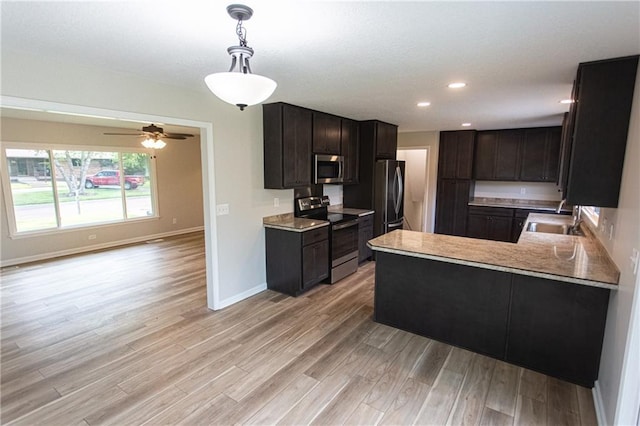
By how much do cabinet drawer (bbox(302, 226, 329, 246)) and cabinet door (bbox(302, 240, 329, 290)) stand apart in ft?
0.17

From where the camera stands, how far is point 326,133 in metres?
4.62

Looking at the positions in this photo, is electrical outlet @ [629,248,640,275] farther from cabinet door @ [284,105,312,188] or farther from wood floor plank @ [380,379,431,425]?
cabinet door @ [284,105,312,188]

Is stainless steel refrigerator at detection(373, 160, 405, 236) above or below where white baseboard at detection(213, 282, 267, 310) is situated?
above

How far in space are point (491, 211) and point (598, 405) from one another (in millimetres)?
4477

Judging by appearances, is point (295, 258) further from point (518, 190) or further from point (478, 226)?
point (518, 190)

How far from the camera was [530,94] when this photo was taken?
3.30 m

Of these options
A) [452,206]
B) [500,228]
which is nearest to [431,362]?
[500,228]

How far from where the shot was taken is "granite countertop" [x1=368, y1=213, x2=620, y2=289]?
2270mm

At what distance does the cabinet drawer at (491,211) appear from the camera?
5.95 meters

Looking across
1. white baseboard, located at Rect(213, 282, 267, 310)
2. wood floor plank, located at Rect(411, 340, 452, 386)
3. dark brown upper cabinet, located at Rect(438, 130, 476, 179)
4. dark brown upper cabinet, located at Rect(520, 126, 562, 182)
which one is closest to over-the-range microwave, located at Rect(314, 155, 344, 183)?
white baseboard, located at Rect(213, 282, 267, 310)

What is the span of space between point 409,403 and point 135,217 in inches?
266

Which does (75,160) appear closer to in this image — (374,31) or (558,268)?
(374,31)

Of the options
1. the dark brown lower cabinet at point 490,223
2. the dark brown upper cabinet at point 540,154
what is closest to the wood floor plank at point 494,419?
the dark brown lower cabinet at point 490,223

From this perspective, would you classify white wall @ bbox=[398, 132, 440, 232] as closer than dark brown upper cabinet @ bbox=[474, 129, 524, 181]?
No
